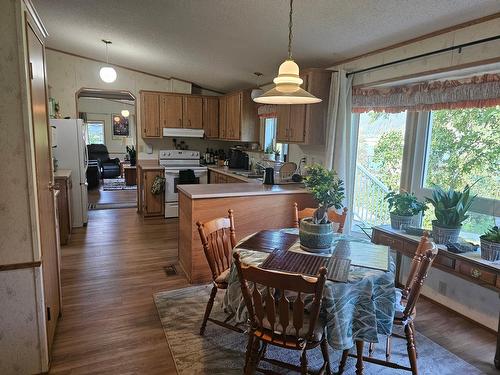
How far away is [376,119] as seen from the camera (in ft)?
11.4

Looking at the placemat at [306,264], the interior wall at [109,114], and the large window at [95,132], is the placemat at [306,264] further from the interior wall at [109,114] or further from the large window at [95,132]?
the large window at [95,132]

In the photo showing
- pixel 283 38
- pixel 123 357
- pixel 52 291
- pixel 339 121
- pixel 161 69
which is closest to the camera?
pixel 123 357

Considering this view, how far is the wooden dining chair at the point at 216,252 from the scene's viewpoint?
7.50 feet

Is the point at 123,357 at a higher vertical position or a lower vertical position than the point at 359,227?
lower

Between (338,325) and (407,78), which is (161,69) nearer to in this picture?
(407,78)

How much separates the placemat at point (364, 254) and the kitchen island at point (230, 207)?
1.29 metres

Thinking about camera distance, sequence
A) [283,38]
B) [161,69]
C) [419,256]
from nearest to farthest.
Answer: [419,256] < [283,38] < [161,69]

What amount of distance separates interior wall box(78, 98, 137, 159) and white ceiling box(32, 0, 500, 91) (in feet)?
21.6

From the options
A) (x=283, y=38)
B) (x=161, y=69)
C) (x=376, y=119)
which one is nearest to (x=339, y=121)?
(x=376, y=119)

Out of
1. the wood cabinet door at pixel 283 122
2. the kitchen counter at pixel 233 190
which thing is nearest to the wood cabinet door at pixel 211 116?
the wood cabinet door at pixel 283 122

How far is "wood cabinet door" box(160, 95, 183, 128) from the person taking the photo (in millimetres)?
6129

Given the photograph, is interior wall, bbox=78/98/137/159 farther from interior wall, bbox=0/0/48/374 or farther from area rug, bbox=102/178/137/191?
interior wall, bbox=0/0/48/374

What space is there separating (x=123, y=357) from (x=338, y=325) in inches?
56.2

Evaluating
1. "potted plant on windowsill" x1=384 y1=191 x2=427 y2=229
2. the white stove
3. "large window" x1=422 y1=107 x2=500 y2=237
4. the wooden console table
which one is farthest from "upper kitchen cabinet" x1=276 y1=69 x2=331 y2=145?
the white stove
